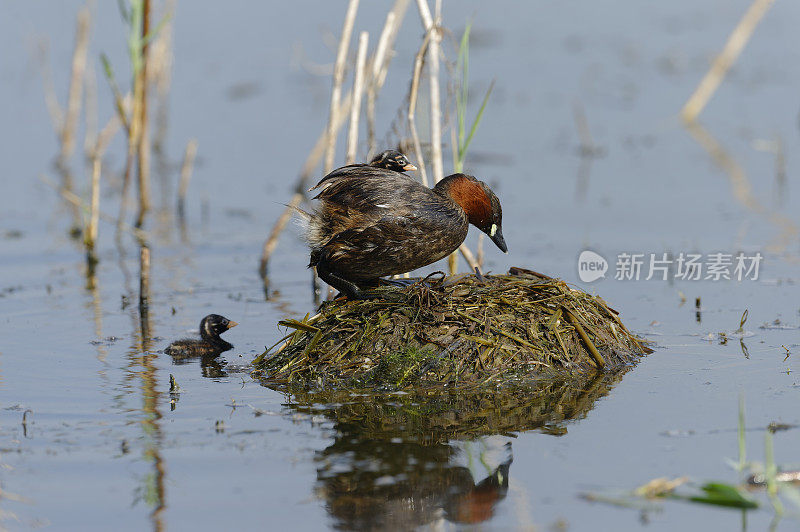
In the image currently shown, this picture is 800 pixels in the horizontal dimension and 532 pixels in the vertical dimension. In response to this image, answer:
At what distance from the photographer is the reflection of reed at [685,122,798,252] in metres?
10.8

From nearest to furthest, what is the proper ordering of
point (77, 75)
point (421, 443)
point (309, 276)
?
1. point (421, 443)
2. point (309, 276)
3. point (77, 75)

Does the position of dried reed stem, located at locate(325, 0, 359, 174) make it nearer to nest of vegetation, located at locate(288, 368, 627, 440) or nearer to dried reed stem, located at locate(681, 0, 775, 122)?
nest of vegetation, located at locate(288, 368, 627, 440)

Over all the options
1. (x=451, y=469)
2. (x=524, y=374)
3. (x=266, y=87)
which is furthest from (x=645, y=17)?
(x=451, y=469)

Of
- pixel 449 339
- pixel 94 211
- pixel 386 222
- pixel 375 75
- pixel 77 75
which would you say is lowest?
pixel 449 339

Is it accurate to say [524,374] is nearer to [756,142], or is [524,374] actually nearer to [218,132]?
[756,142]

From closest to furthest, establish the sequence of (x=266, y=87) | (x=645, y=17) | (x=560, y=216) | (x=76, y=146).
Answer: (x=560, y=216), (x=76, y=146), (x=266, y=87), (x=645, y=17)

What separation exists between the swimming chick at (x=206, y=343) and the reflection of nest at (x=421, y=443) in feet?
4.28

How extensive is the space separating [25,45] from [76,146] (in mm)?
5028

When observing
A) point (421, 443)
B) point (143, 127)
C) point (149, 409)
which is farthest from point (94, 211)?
point (421, 443)

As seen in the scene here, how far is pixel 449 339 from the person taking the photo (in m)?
6.70

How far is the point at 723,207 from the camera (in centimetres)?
1202

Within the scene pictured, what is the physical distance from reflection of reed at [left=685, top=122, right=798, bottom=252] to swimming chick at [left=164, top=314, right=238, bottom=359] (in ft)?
18.4

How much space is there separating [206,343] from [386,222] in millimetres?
1913

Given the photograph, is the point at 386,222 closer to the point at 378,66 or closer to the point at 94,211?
the point at 378,66
